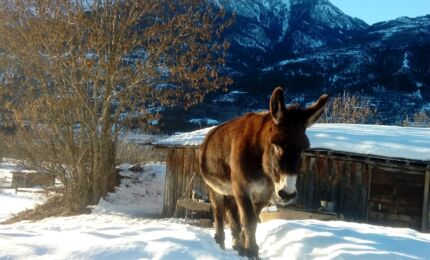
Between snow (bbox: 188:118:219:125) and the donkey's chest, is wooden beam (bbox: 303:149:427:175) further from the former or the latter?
snow (bbox: 188:118:219:125)

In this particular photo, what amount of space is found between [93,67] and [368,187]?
13.2m

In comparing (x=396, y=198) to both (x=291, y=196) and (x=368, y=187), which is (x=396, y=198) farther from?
(x=291, y=196)

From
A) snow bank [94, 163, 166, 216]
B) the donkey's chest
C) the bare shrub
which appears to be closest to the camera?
the donkey's chest

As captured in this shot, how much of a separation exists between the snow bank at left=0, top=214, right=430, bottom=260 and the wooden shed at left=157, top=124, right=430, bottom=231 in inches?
391

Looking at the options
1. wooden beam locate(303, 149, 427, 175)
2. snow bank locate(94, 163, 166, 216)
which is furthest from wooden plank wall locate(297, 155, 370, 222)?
snow bank locate(94, 163, 166, 216)

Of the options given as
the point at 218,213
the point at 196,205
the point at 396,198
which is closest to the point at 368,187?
the point at 396,198

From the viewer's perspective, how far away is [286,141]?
3945 millimetres

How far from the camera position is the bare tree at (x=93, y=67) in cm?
1994

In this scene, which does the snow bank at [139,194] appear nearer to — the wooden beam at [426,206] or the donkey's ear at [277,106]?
the wooden beam at [426,206]

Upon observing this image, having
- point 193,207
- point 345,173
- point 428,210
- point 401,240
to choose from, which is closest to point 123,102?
point 193,207

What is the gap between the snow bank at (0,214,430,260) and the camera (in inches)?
151

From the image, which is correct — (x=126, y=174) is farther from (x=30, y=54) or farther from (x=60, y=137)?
(x=30, y=54)

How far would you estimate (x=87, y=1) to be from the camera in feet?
68.0

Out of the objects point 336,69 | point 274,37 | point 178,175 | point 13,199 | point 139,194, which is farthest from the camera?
point 274,37
